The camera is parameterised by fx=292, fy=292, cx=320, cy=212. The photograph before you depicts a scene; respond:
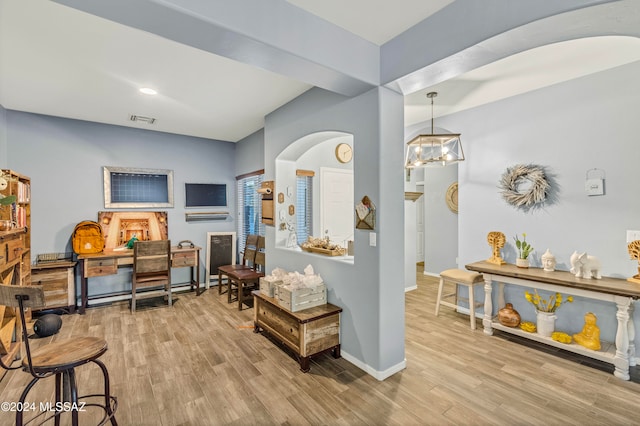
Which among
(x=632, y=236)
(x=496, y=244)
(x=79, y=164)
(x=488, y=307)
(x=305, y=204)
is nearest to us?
(x=632, y=236)

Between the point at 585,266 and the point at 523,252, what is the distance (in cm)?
56

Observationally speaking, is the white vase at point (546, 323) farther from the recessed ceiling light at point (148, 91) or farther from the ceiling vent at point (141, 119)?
the ceiling vent at point (141, 119)

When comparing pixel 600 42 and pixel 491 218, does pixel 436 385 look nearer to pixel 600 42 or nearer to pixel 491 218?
pixel 491 218

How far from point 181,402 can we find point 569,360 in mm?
3453

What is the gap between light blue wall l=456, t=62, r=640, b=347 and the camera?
2738mm

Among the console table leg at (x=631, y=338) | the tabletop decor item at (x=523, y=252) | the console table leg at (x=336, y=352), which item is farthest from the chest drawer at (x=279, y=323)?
the console table leg at (x=631, y=338)

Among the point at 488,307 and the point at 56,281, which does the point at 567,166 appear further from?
the point at 56,281

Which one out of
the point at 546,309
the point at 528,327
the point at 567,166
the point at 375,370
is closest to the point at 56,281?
the point at 375,370

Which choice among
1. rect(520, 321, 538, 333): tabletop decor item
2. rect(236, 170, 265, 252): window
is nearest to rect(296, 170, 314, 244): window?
rect(236, 170, 265, 252): window

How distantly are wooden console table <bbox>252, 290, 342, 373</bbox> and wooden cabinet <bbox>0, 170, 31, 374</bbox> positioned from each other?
205 centimetres

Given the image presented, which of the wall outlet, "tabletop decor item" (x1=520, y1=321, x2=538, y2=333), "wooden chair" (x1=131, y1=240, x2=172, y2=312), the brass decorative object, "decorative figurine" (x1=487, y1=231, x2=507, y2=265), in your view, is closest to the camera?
the wall outlet

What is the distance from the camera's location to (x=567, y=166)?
10.1ft

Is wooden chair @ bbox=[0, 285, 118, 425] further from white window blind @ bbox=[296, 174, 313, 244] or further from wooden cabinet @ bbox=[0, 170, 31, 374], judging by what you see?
white window blind @ bbox=[296, 174, 313, 244]

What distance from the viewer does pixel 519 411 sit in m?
2.06
